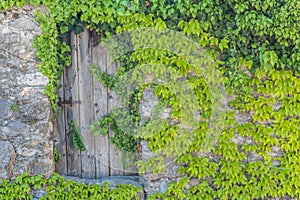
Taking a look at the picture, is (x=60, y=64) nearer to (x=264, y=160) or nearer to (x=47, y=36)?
(x=47, y=36)

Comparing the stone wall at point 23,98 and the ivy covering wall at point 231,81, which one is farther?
the stone wall at point 23,98

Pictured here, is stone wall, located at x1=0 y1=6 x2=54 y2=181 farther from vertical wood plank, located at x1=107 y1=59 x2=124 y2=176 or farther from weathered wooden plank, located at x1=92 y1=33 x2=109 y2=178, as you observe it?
vertical wood plank, located at x1=107 y1=59 x2=124 y2=176

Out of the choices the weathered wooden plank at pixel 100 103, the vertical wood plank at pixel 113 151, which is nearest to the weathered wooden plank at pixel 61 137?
the weathered wooden plank at pixel 100 103

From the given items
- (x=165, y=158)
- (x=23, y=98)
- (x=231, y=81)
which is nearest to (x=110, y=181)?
(x=165, y=158)

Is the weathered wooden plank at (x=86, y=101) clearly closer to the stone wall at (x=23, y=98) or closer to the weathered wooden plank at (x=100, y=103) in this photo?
the weathered wooden plank at (x=100, y=103)

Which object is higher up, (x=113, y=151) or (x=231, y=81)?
(x=231, y=81)

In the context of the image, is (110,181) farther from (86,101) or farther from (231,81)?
(231,81)

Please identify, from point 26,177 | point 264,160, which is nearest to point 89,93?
point 26,177
